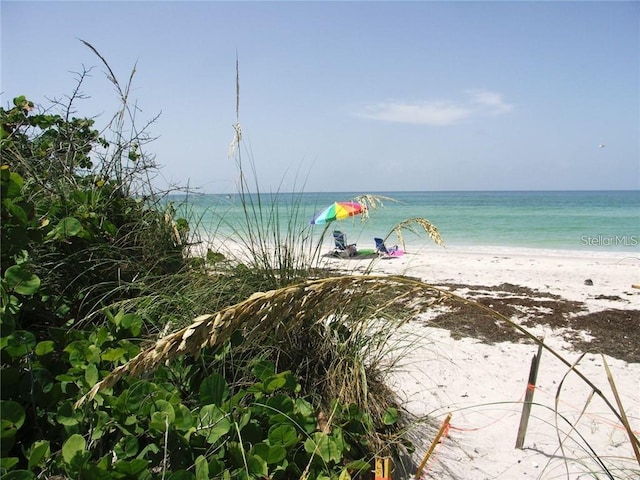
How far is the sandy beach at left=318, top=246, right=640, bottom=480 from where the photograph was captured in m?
2.33

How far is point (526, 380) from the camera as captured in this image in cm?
358

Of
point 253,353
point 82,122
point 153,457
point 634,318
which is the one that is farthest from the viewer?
point 634,318

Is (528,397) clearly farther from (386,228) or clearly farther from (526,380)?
(386,228)

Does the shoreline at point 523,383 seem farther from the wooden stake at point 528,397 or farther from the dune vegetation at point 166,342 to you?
the dune vegetation at point 166,342

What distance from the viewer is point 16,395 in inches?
62.6

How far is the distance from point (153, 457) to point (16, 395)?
55 cm

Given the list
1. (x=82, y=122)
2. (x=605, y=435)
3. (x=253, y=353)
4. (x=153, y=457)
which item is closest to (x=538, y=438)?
(x=605, y=435)

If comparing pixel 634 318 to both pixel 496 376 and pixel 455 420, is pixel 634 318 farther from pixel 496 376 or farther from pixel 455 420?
pixel 455 420

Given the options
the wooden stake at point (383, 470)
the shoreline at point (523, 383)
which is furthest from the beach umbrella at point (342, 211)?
the wooden stake at point (383, 470)

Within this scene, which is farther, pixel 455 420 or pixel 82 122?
pixel 82 122
